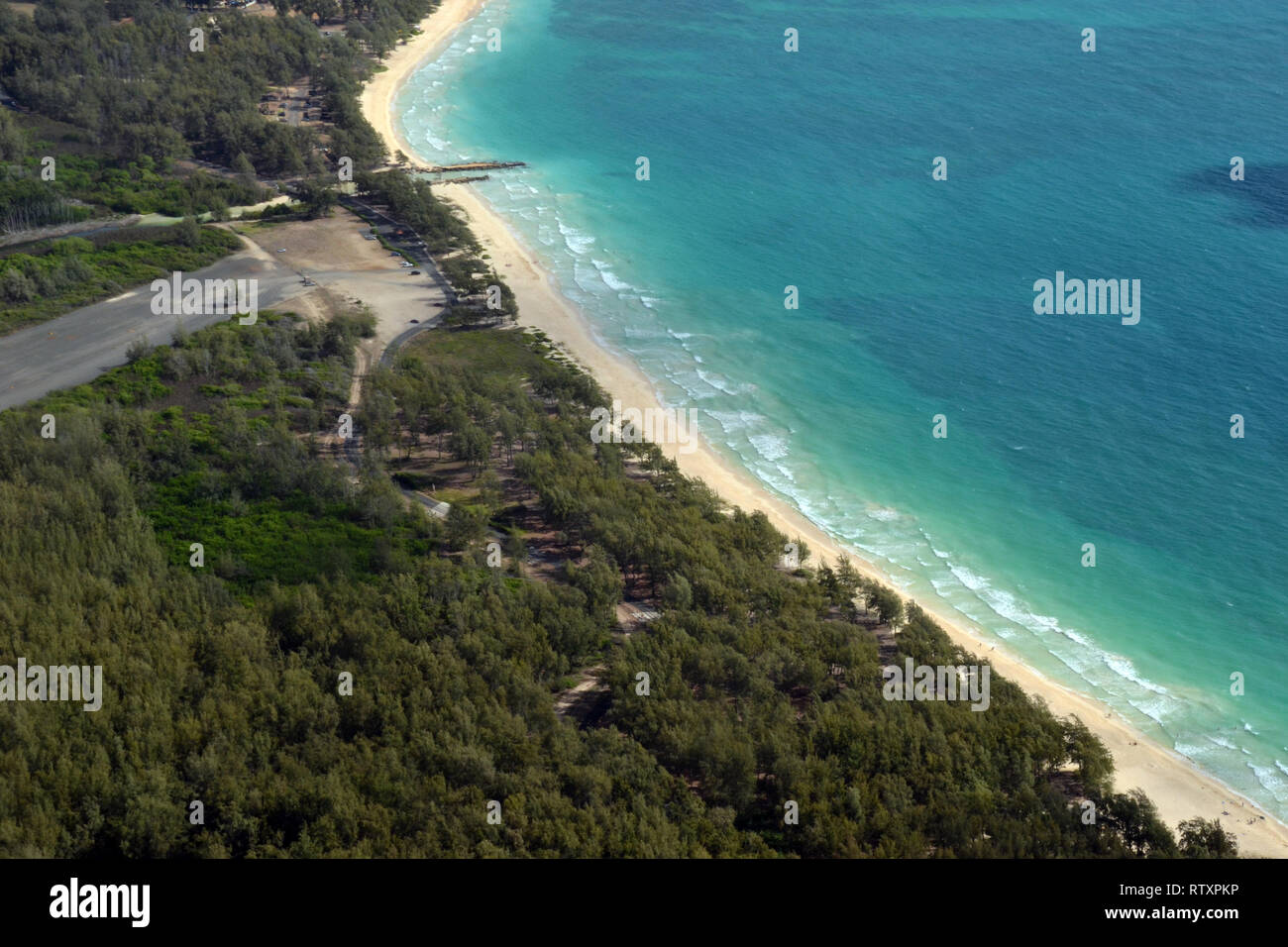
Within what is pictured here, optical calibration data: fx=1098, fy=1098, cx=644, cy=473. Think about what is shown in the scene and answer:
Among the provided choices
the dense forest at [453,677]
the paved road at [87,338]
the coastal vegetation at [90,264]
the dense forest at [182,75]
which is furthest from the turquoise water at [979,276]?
the coastal vegetation at [90,264]

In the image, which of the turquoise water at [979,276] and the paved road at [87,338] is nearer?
the turquoise water at [979,276]

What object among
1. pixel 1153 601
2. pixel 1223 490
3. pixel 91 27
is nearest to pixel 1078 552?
pixel 1153 601

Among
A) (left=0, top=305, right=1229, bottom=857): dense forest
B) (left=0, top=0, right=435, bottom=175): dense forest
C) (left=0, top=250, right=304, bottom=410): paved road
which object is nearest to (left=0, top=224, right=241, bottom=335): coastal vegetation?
(left=0, top=250, right=304, bottom=410): paved road

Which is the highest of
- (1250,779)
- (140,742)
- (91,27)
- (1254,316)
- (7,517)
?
(91,27)

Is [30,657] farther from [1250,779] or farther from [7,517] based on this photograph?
[1250,779]

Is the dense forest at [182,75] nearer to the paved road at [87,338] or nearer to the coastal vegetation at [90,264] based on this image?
the coastal vegetation at [90,264]

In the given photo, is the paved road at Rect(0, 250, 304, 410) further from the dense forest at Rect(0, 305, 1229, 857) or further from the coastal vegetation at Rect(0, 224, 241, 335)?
the dense forest at Rect(0, 305, 1229, 857)

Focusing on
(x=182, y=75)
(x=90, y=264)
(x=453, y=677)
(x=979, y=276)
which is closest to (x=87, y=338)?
(x=90, y=264)
